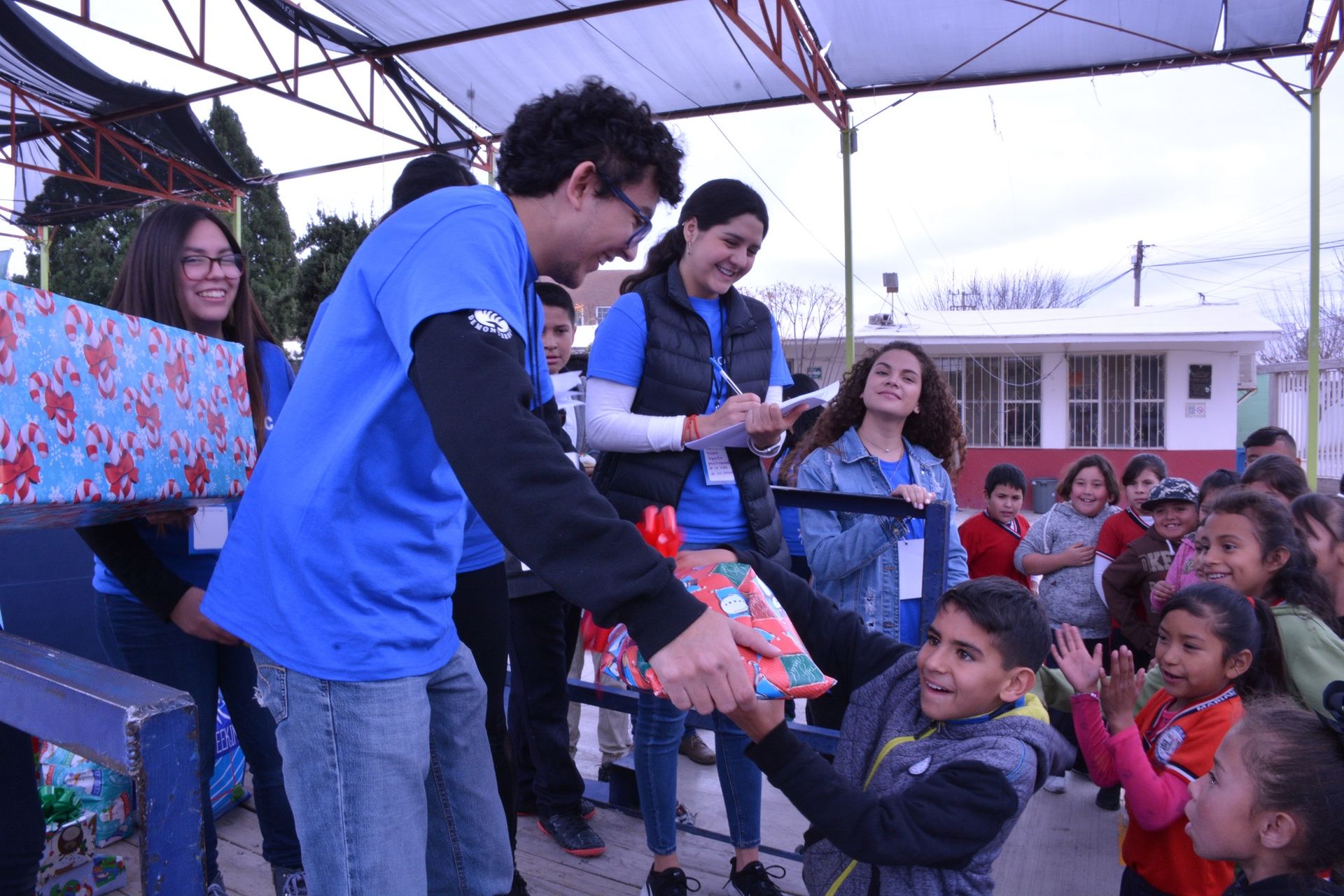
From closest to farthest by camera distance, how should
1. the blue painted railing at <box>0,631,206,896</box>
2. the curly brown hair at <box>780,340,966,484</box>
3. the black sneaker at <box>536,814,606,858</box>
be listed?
the blue painted railing at <box>0,631,206,896</box>, the black sneaker at <box>536,814,606,858</box>, the curly brown hair at <box>780,340,966,484</box>

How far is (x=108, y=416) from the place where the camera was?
56.0 inches

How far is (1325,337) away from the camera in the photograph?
35.1 metres

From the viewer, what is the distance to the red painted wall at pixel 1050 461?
54.8 ft

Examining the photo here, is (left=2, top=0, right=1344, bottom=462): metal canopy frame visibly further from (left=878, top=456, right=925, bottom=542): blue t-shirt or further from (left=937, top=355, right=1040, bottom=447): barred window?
(left=937, top=355, right=1040, bottom=447): barred window

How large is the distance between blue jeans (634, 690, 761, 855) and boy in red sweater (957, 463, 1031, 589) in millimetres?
2301

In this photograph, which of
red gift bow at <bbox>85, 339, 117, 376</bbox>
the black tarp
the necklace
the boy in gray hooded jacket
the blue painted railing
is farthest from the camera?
the black tarp

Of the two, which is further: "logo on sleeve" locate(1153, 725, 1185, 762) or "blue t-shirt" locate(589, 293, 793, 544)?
"blue t-shirt" locate(589, 293, 793, 544)

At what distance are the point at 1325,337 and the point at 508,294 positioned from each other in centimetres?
4274

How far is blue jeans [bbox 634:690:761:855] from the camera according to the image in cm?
254

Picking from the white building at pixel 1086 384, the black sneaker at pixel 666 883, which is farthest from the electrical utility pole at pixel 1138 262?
the black sneaker at pixel 666 883

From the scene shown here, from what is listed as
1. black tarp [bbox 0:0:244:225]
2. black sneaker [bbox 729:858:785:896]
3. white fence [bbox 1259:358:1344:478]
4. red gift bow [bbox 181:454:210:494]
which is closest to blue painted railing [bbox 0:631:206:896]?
red gift bow [bbox 181:454:210:494]

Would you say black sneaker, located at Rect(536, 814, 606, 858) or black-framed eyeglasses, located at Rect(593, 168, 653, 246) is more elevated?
black-framed eyeglasses, located at Rect(593, 168, 653, 246)

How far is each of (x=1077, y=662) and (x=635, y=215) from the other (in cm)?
155

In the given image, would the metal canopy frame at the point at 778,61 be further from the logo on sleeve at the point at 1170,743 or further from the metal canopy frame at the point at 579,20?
the logo on sleeve at the point at 1170,743
